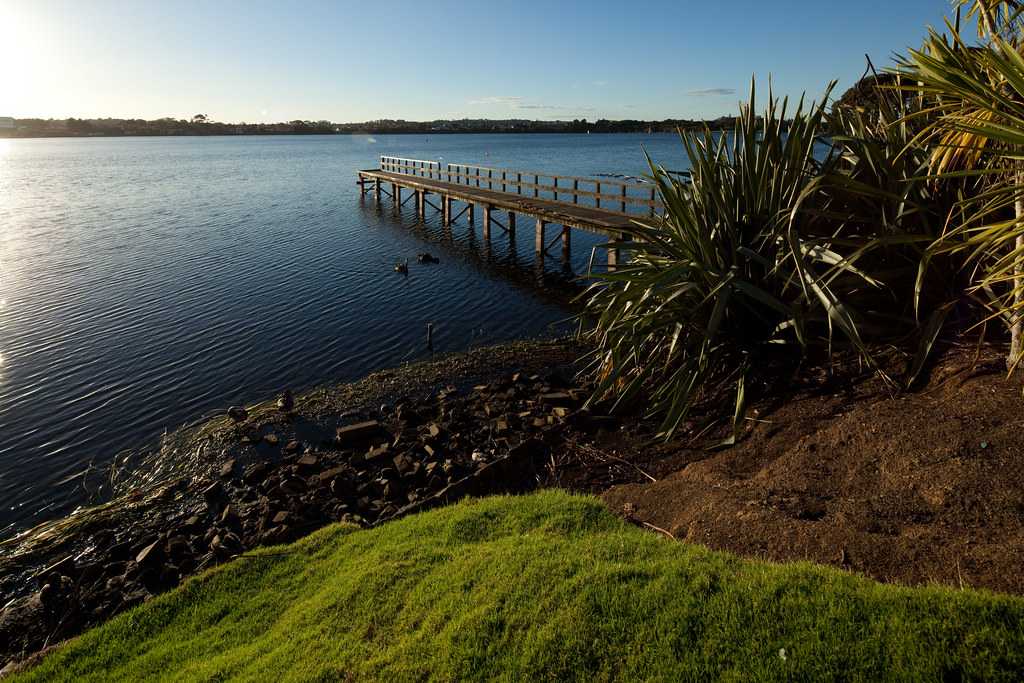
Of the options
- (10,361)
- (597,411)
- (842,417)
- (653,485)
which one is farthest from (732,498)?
(10,361)

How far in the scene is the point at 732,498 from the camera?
5508 millimetres

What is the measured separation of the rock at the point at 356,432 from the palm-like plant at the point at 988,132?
846 centimetres

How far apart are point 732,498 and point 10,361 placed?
17406 millimetres

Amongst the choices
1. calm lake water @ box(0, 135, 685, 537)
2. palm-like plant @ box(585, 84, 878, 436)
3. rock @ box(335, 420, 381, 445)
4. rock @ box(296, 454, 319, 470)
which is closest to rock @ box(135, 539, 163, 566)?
rock @ box(296, 454, 319, 470)

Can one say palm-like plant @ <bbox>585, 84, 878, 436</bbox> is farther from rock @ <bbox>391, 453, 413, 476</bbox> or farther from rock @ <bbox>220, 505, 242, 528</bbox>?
rock @ <bbox>220, 505, 242, 528</bbox>

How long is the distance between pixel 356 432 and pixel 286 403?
255cm

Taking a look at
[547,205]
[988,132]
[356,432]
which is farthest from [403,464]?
[547,205]

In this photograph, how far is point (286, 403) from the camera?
1272cm

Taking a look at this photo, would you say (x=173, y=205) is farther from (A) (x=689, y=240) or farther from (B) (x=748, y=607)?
(B) (x=748, y=607)

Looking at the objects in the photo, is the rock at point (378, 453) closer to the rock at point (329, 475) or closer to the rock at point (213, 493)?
the rock at point (329, 475)

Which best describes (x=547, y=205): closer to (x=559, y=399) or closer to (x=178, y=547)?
(x=559, y=399)

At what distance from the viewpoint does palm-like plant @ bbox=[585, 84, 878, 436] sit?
23.3 feet

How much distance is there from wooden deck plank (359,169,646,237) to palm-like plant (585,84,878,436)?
19.2ft

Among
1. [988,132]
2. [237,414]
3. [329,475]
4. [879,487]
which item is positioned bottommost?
[237,414]
